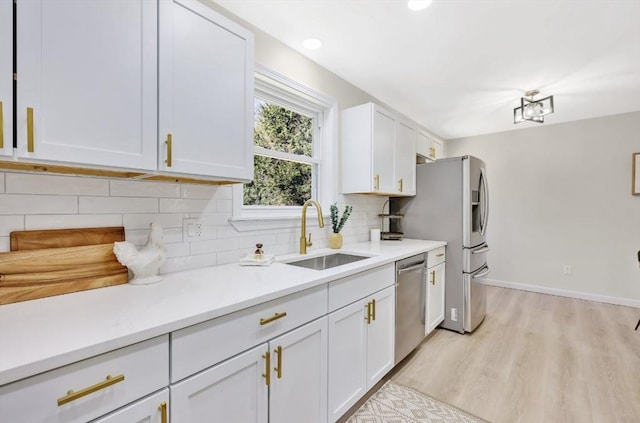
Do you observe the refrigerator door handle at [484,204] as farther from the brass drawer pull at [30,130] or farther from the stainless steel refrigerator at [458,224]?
the brass drawer pull at [30,130]

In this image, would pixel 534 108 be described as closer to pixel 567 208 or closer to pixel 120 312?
pixel 567 208

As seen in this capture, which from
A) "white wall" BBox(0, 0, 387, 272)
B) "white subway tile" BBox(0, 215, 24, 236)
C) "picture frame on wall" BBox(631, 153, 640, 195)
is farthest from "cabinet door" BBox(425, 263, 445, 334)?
"picture frame on wall" BBox(631, 153, 640, 195)

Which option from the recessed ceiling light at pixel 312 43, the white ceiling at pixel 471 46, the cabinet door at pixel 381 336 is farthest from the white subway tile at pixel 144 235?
the recessed ceiling light at pixel 312 43

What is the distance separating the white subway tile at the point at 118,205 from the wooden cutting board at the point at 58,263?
89 millimetres

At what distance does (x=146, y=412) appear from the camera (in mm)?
861

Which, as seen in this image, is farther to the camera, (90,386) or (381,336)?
(381,336)

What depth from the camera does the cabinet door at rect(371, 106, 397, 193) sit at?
267cm

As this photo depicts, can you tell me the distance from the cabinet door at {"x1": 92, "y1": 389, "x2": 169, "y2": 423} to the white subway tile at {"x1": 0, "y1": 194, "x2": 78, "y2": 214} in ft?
2.82

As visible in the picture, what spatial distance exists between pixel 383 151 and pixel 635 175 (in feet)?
11.3

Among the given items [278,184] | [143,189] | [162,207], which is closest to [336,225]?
[278,184]

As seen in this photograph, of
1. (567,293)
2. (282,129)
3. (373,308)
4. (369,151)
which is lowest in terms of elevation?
(567,293)

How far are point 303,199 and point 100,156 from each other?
1655 mm

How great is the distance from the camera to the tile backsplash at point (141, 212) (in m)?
1.15

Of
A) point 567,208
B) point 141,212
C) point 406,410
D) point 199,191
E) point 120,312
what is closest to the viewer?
point 120,312
